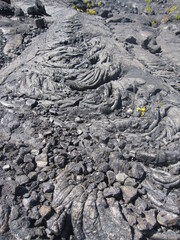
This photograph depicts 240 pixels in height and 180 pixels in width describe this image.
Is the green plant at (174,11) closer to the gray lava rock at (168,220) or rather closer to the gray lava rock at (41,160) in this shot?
the gray lava rock at (41,160)

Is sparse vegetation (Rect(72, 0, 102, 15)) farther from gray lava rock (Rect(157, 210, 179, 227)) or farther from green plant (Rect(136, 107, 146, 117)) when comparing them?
gray lava rock (Rect(157, 210, 179, 227))

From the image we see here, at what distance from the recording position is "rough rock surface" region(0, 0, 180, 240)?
396cm

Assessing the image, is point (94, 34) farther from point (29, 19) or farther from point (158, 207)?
point (158, 207)

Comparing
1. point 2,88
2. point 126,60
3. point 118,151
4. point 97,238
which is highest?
point 126,60

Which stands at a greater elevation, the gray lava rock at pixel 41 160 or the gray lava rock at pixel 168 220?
the gray lava rock at pixel 41 160

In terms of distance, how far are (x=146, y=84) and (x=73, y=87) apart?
6.70 feet

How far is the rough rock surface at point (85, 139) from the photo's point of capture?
3.96 m

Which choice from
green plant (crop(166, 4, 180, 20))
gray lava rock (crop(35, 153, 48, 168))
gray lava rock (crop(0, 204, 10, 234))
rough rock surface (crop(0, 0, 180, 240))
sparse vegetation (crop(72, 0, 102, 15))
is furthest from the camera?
sparse vegetation (crop(72, 0, 102, 15))

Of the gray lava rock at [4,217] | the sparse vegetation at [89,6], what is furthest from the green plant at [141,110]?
the sparse vegetation at [89,6]

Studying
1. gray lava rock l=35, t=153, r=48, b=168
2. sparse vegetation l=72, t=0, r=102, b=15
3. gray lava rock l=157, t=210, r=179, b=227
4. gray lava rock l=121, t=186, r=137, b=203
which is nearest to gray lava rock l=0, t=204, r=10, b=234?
gray lava rock l=35, t=153, r=48, b=168

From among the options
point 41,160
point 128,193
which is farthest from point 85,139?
point 128,193

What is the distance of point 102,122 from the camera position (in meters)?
5.73

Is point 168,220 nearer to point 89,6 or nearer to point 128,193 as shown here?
point 128,193

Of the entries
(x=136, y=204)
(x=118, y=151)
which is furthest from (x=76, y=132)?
(x=136, y=204)
